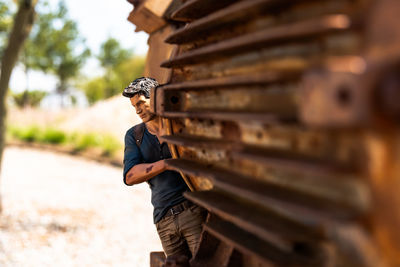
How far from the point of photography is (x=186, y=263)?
79.3 inches

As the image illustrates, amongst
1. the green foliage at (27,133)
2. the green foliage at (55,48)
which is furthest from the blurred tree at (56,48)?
the green foliage at (27,133)

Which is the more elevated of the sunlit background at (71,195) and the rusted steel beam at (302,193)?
the rusted steel beam at (302,193)

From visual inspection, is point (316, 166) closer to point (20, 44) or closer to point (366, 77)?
point (366, 77)

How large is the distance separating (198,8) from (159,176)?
1.31 metres

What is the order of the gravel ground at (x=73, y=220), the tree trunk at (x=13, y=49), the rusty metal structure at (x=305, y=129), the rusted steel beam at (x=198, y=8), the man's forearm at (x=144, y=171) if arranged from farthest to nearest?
the tree trunk at (x=13, y=49) → the gravel ground at (x=73, y=220) → the man's forearm at (x=144, y=171) → the rusted steel beam at (x=198, y=8) → the rusty metal structure at (x=305, y=129)

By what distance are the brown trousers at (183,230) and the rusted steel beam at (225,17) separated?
45.9 inches

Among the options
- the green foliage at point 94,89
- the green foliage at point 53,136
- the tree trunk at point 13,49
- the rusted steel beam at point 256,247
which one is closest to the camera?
the rusted steel beam at point 256,247

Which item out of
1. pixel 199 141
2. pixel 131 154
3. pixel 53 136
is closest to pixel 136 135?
pixel 131 154

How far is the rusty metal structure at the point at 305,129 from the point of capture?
1.00 m

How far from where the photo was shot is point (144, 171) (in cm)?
258

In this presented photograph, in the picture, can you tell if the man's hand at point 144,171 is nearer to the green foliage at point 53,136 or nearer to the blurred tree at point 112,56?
the green foliage at point 53,136

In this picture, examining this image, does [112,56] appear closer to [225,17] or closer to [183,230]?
[183,230]

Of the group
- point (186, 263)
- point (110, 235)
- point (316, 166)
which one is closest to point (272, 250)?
point (316, 166)

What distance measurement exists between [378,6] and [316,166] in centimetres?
41
